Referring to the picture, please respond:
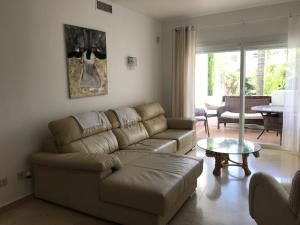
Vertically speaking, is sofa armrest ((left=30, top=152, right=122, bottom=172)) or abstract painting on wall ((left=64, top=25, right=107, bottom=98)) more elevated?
abstract painting on wall ((left=64, top=25, right=107, bottom=98))

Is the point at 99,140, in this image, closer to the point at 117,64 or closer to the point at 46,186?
the point at 46,186

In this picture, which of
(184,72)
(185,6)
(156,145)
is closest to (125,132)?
(156,145)

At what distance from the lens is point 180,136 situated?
160 inches

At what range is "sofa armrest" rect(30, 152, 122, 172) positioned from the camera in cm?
232

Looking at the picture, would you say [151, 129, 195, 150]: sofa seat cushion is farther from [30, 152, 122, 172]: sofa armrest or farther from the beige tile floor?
[30, 152, 122, 172]: sofa armrest

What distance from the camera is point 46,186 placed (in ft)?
8.87

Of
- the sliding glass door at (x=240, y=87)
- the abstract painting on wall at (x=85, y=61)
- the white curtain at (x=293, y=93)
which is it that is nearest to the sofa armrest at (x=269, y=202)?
the abstract painting on wall at (x=85, y=61)

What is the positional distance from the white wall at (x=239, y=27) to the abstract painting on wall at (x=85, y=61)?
1.95 m

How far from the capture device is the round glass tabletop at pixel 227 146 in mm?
3309

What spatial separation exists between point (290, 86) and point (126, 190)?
11.0 ft

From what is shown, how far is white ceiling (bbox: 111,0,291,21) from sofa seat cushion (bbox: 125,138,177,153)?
2.15 meters

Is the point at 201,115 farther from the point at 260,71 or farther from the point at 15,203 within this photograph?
the point at 15,203

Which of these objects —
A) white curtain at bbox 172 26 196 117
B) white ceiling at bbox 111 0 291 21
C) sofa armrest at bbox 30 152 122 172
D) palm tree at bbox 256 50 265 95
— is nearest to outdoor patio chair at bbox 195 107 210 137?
white curtain at bbox 172 26 196 117

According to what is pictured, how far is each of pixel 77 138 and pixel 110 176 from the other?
2.53 feet
